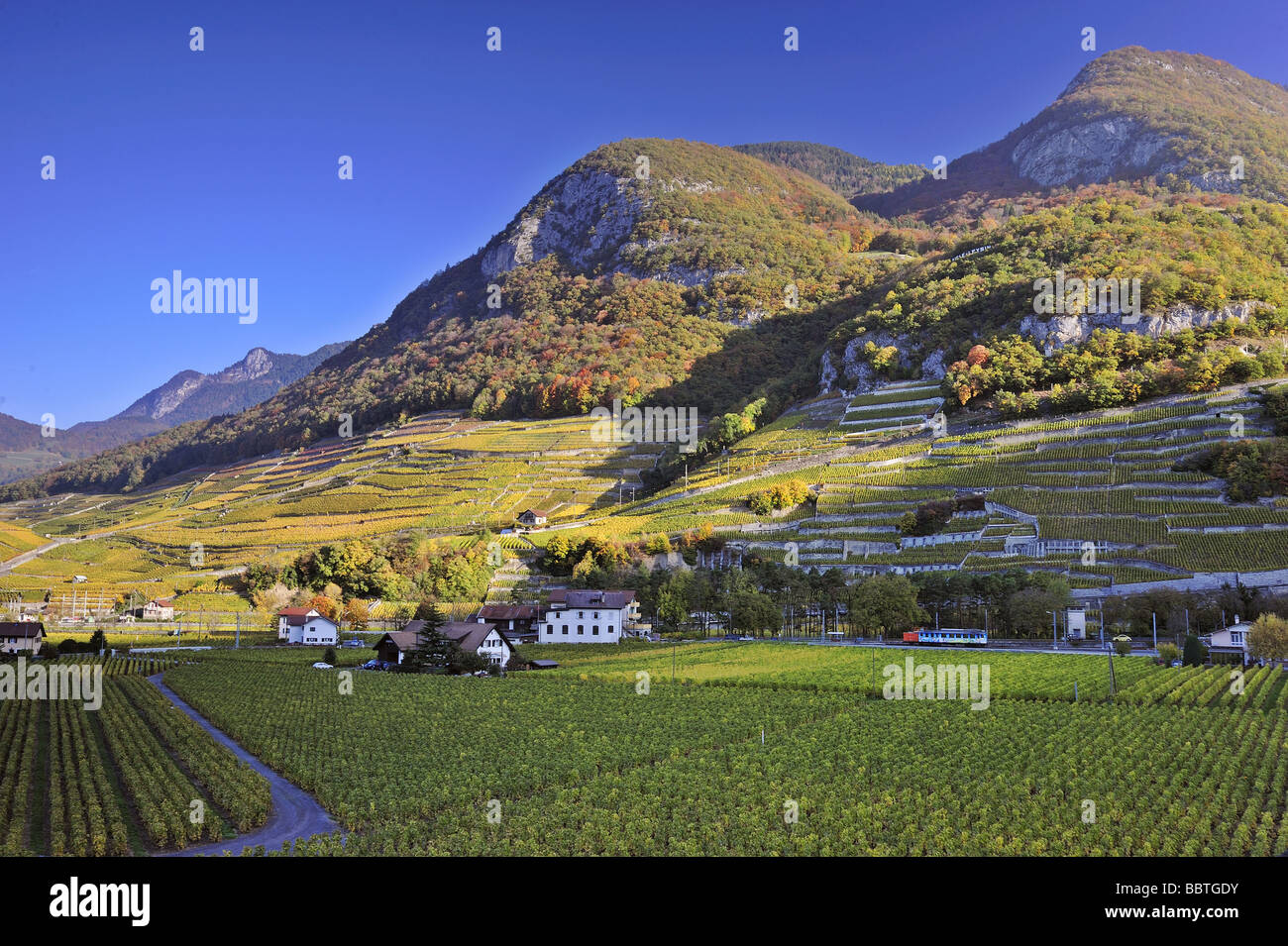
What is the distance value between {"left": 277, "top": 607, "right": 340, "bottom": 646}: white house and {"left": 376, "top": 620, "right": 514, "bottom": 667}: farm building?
16.7 metres

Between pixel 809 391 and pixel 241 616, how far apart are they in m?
85.7

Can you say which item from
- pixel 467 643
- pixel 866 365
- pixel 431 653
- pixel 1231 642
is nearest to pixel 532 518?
pixel 467 643

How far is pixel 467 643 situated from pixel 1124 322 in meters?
87.4

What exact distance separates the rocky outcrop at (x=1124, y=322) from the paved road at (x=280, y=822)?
102080 mm

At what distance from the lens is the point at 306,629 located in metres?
74.3

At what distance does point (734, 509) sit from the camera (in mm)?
90750

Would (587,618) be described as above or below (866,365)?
below

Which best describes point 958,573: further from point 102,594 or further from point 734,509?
point 102,594

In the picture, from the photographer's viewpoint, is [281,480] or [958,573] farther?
[281,480]

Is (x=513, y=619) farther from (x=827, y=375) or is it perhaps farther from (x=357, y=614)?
(x=827, y=375)

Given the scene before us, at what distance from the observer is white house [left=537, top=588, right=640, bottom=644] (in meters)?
68.5

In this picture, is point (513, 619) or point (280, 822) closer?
point (280, 822)

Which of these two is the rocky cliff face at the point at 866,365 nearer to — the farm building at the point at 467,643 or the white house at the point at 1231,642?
the white house at the point at 1231,642
